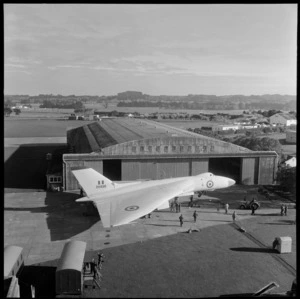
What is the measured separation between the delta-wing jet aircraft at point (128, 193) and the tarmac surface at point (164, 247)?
243 cm

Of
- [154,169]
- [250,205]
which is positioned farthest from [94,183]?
[250,205]

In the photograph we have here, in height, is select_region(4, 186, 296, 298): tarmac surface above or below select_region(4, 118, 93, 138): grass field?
below

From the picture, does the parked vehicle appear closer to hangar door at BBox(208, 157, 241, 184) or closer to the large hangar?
the large hangar

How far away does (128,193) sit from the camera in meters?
37.1

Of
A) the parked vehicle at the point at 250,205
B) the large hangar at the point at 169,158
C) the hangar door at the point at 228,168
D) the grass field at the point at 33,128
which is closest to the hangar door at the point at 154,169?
the large hangar at the point at 169,158

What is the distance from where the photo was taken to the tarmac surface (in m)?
23.5

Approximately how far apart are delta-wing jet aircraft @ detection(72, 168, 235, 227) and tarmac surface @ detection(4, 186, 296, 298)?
2426 mm

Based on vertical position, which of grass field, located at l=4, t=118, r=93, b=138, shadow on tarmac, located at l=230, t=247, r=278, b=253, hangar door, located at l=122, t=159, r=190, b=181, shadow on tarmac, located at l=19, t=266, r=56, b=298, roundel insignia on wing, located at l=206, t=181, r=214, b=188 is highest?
grass field, located at l=4, t=118, r=93, b=138

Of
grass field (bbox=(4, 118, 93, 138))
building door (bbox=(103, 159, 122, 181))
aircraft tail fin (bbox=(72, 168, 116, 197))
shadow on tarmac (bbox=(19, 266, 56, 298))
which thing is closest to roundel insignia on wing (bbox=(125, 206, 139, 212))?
aircraft tail fin (bbox=(72, 168, 116, 197))

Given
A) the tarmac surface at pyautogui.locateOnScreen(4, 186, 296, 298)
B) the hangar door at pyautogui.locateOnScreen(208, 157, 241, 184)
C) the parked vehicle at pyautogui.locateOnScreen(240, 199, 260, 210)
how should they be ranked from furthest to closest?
the hangar door at pyautogui.locateOnScreen(208, 157, 241, 184)
the parked vehicle at pyautogui.locateOnScreen(240, 199, 260, 210)
the tarmac surface at pyautogui.locateOnScreen(4, 186, 296, 298)

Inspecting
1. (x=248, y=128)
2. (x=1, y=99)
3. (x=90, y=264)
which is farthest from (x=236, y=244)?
(x=248, y=128)

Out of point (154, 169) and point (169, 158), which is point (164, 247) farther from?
point (169, 158)

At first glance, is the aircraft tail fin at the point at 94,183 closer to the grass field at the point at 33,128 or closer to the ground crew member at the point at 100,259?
the ground crew member at the point at 100,259

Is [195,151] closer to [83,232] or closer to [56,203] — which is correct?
[56,203]
